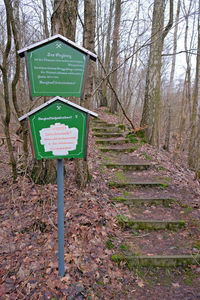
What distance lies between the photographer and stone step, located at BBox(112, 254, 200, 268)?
3.21 metres

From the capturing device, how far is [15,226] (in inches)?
138

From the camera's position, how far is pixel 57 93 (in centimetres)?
225

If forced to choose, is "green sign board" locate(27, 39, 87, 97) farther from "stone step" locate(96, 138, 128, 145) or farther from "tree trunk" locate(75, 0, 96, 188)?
"stone step" locate(96, 138, 128, 145)

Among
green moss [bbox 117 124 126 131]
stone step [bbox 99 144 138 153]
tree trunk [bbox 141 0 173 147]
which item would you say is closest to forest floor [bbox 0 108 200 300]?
stone step [bbox 99 144 138 153]

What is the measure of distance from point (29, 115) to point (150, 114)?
6.55 metres

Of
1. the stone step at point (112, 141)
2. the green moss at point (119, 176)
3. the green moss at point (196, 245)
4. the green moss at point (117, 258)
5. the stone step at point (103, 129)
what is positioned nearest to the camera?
the green moss at point (117, 258)

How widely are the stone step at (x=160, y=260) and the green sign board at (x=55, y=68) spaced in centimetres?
276

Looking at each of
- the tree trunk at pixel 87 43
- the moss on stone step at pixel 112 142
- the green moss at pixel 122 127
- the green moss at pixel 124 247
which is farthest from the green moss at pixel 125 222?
the green moss at pixel 122 127

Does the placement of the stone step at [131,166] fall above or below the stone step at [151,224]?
above

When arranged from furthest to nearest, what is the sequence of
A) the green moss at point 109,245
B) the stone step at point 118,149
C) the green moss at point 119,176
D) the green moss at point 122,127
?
the green moss at point 122,127 < the stone step at point 118,149 < the green moss at point 119,176 < the green moss at point 109,245

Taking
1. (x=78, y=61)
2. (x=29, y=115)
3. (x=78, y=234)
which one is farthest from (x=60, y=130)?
(x=78, y=234)

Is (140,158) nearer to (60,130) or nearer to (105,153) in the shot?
(105,153)

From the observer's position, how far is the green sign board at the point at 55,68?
2152 mm

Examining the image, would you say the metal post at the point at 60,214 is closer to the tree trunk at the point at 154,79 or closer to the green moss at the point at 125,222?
the green moss at the point at 125,222
